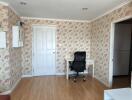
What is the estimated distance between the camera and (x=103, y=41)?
3986 mm

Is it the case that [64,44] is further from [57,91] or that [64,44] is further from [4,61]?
[4,61]

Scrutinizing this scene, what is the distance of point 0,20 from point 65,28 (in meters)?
2.61

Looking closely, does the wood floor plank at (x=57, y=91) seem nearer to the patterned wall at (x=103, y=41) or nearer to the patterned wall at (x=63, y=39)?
the patterned wall at (x=103, y=41)

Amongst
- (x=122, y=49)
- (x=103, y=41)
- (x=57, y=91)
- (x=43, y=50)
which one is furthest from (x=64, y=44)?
(x=122, y=49)

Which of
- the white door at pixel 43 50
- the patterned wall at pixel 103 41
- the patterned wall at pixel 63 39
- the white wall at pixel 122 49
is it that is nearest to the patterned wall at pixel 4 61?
the patterned wall at pixel 63 39

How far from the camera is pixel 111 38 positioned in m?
3.52

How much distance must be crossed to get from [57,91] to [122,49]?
11.0ft

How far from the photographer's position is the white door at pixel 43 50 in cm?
474

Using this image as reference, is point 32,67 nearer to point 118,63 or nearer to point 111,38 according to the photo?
point 111,38

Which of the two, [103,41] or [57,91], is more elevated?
[103,41]

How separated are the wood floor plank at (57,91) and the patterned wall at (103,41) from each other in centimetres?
51

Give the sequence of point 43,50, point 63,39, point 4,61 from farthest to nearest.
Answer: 1. point 63,39
2. point 43,50
3. point 4,61

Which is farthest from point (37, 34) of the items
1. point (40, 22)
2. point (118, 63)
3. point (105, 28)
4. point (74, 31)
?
point (118, 63)

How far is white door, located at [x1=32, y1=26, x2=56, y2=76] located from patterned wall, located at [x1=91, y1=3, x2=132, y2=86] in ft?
Answer: 5.79
